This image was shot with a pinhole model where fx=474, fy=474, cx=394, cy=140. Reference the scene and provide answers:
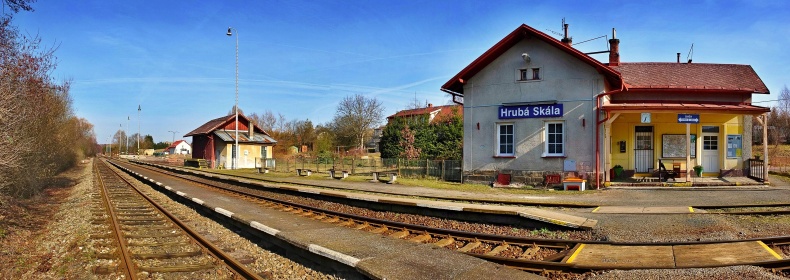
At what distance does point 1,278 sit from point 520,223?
29.2 ft

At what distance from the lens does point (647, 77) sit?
69.4 ft

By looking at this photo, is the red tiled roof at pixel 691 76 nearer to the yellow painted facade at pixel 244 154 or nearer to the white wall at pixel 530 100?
the white wall at pixel 530 100

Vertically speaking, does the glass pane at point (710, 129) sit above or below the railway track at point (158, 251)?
above

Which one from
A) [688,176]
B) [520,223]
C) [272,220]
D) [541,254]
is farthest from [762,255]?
[688,176]

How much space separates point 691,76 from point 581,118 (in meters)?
6.94

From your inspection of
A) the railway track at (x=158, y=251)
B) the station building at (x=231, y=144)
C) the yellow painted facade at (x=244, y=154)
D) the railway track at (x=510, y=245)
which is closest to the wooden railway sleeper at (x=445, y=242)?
the railway track at (x=510, y=245)

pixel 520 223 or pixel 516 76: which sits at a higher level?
pixel 516 76

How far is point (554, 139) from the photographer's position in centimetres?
1927

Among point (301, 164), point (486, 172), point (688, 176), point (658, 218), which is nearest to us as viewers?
point (658, 218)

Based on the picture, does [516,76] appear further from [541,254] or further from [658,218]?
[541,254]

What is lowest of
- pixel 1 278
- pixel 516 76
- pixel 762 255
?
pixel 1 278

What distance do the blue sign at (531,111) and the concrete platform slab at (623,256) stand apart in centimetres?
1212

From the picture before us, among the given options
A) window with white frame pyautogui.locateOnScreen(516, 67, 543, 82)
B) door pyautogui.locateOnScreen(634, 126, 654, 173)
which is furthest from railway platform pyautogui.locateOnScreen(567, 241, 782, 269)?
door pyautogui.locateOnScreen(634, 126, 654, 173)

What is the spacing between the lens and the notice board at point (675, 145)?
1959cm
